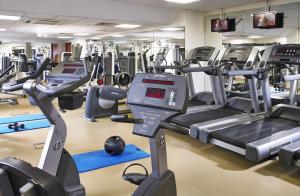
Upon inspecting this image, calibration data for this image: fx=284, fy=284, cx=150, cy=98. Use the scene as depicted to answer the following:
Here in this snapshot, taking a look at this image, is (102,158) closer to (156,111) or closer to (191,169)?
(191,169)

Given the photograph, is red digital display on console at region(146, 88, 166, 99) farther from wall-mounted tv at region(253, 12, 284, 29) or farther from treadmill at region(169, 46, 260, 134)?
wall-mounted tv at region(253, 12, 284, 29)

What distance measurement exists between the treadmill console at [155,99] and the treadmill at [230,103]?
2.43 meters

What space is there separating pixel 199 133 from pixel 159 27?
5.20 meters

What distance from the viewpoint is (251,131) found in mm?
3850

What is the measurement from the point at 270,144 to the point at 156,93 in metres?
2.15

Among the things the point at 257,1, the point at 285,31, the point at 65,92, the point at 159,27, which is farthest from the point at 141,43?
the point at 65,92

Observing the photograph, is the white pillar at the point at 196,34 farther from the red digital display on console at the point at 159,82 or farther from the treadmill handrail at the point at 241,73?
the red digital display on console at the point at 159,82

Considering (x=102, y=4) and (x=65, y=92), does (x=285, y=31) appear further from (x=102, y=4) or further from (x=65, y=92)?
(x=65, y=92)

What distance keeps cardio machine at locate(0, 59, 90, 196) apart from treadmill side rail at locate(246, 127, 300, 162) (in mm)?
1903

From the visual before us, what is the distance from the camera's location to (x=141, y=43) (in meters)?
9.25

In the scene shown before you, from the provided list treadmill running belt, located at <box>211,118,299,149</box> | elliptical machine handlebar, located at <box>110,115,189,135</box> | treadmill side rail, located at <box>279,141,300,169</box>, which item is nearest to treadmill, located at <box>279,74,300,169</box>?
treadmill side rail, located at <box>279,141,300,169</box>

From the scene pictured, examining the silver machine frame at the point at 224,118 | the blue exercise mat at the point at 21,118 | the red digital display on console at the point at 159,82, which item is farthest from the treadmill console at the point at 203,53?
the red digital display on console at the point at 159,82

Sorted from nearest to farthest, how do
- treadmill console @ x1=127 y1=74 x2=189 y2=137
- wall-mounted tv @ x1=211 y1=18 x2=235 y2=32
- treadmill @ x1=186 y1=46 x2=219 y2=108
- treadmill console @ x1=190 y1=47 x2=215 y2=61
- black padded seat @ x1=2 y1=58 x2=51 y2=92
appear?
treadmill console @ x1=127 y1=74 x2=189 y2=137
black padded seat @ x1=2 y1=58 x2=51 y2=92
treadmill @ x1=186 y1=46 x2=219 y2=108
treadmill console @ x1=190 y1=47 x2=215 y2=61
wall-mounted tv @ x1=211 y1=18 x2=235 y2=32

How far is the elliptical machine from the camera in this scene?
5.55 ft
